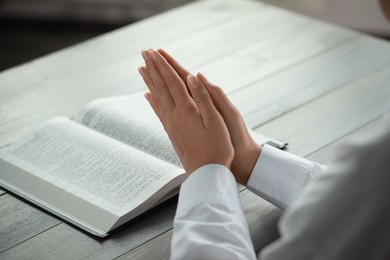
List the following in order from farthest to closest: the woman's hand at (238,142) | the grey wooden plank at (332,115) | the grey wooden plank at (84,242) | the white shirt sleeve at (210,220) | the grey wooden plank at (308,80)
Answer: the grey wooden plank at (308,80) < the grey wooden plank at (332,115) < the woman's hand at (238,142) < the grey wooden plank at (84,242) < the white shirt sleeve at (210,220)

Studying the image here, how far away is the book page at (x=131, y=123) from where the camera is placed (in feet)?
4.82

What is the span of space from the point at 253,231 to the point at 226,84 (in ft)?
1.95

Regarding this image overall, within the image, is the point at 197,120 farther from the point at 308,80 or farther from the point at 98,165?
the point at 308,80

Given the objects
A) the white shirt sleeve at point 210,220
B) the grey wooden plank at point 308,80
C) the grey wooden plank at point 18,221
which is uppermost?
the white shirt sleeve at point 210,220

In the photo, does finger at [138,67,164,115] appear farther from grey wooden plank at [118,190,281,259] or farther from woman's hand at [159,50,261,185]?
grey wooden plank at [118,190,281,259]

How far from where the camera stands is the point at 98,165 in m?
1.42

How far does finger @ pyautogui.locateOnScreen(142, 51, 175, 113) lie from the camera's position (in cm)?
138

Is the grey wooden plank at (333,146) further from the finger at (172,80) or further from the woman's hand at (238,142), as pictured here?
the finger at (172,80)

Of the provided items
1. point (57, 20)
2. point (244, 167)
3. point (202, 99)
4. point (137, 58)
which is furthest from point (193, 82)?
point (57, 20)

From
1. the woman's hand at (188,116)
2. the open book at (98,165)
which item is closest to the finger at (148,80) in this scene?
the woman's hand at (188,116)

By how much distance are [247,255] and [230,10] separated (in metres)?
1.22

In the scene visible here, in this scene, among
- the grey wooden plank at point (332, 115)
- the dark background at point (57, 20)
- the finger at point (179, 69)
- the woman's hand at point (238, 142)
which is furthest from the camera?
the dark background at point (57, 20)

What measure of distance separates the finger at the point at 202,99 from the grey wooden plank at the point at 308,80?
0.28 m

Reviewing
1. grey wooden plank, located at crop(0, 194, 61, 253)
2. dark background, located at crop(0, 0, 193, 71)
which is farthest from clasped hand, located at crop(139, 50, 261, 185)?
dark background, located at crop(0, 0, 193, 71)
